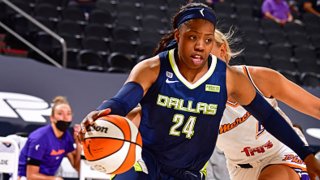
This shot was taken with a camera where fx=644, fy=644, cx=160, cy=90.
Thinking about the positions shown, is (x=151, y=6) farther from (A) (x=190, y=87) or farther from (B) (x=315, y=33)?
(A) (x=190, y=87)

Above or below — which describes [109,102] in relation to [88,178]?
above

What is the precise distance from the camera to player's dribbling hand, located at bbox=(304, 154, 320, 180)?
312 centimetres

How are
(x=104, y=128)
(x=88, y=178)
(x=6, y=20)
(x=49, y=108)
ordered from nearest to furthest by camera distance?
(x=104, y=128), (x=88, y=178), (x=49, y=108), (x=6, y=20)

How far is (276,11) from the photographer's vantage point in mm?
12766

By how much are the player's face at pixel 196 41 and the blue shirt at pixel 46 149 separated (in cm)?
394

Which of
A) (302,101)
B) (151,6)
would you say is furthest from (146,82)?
(151,6)

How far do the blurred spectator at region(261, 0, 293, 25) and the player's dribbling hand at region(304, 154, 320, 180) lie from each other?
965cm

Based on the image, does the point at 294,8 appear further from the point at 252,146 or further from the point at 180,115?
the point at 180,115

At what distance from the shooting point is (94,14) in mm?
10750

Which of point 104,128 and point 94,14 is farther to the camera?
point 94,14

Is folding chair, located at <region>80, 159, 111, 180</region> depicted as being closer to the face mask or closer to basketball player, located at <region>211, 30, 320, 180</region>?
the face mask

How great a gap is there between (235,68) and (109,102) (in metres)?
0.83

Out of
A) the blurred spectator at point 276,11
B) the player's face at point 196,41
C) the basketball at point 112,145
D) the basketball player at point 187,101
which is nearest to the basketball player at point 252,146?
the basketball player at point 187,101

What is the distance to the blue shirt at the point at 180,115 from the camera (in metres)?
3.25
